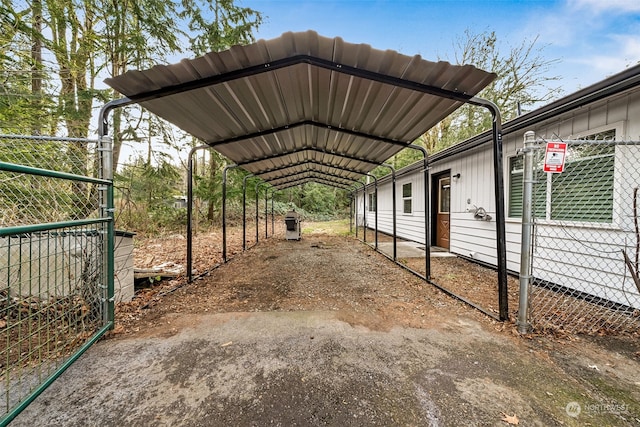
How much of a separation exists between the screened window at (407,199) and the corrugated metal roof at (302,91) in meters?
4.44

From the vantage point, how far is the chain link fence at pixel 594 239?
2650 millimetres

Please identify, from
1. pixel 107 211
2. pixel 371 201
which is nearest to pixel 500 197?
pixel 107 211

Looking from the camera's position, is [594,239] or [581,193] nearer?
[594,239]

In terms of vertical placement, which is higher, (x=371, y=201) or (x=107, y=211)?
(x=371, y=201)

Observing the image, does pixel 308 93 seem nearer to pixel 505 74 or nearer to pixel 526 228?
pixel 526 228

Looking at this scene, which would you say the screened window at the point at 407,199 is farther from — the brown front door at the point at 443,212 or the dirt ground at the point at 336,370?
the dirt ground at the point at 336,370

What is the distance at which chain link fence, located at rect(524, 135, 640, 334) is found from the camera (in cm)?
265

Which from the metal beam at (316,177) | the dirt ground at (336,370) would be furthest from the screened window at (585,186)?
the metal beam at (316,177)

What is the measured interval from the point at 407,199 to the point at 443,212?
2203 millimetres

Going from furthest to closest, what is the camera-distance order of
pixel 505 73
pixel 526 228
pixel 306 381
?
1. pixel 505 73
2. pixel 526 228
3. pixel 306 381

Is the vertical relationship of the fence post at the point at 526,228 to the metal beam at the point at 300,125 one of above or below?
below

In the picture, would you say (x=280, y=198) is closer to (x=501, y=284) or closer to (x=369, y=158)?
(x=369, y=158)

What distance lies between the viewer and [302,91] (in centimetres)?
326

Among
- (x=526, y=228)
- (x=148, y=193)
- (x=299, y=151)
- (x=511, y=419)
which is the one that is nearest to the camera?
(x=511, y=419)
